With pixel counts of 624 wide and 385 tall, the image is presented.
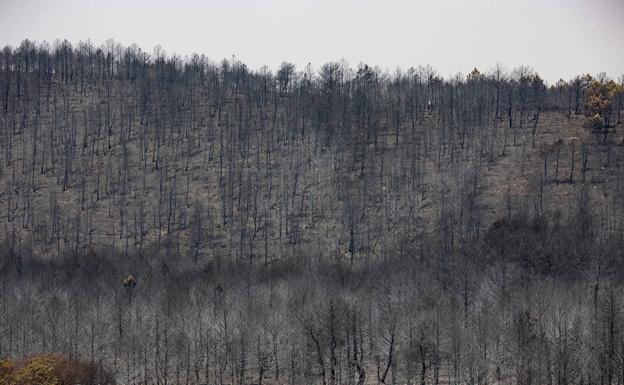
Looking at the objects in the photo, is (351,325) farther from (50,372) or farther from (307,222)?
(307,222)

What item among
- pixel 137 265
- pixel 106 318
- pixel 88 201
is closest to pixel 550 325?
pixel 106 318

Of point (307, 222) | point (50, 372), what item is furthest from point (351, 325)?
point (307, 222)

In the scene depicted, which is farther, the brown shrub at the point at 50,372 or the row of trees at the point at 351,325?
the row of trees at the point at 351,325

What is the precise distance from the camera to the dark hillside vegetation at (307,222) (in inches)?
2451

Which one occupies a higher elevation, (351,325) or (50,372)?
(50,372)

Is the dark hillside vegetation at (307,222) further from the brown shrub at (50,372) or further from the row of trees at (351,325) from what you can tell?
the brown shrub at (50,372)

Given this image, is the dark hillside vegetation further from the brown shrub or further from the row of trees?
the brown shrub

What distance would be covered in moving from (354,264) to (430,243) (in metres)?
9.58

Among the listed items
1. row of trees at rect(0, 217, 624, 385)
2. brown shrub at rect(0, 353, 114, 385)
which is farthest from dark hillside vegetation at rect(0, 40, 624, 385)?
brown shrub at rect(0, 353, 114, 385)

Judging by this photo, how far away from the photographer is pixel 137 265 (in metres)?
A: 92.1

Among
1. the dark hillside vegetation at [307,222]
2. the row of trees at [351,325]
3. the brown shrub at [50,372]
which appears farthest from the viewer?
the dark hillside vegetation at [307,222]

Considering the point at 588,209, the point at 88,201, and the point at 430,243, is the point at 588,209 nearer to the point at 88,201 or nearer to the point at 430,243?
the point at 430,243

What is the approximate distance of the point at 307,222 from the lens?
117625 millimetres

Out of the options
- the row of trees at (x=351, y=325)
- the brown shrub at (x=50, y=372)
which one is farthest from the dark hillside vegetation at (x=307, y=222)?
the brown shrub at (x=50, y=372)
